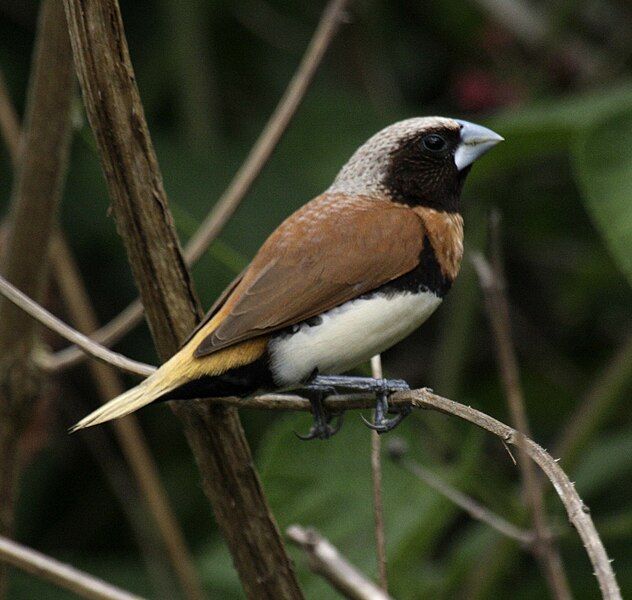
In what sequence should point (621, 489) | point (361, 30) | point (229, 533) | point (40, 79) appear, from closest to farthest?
point (229, 533) → point (40, 79) → point (621, 489) → point (361, 30)

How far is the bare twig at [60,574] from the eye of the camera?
1477mm

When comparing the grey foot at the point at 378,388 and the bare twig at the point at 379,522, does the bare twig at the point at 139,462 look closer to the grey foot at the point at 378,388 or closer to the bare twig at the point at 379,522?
the grey foot at the point at 378,388

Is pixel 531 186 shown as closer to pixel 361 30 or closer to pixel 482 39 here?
pixel 482 39

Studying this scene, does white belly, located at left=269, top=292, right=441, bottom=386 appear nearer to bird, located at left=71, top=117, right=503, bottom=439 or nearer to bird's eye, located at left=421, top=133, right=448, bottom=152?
bird, located at left=71, top=117, right=503, bottom=439

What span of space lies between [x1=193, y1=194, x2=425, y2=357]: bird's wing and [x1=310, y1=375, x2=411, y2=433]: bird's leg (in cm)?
12

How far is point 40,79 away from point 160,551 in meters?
2.07

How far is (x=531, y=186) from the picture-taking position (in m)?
4.26

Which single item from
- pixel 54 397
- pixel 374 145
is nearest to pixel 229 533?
pixel 374 145

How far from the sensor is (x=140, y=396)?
1.85 metres

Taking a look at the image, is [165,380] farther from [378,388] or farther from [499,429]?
[499,429]

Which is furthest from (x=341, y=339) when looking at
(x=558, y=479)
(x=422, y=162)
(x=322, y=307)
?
(x=558, y=479)

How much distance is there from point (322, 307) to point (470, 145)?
0.61 m

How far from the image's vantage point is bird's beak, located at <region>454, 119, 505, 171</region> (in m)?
2.50

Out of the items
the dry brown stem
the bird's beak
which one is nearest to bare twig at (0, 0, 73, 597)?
the dry brown stem
